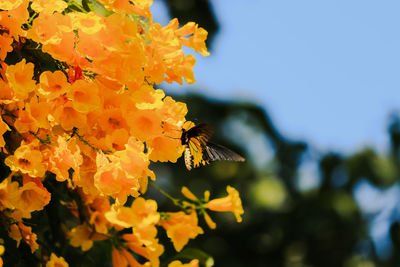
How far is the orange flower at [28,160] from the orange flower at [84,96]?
14 centimetres

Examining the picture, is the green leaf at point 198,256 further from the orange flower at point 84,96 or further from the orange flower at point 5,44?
the orange flower at point 5,44

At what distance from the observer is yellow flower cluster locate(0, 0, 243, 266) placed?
101 centimetres

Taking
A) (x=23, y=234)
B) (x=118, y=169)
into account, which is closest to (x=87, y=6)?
(x=118, y=169)

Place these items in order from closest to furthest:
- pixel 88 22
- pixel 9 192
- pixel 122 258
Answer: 1. pixel 88 22
2. pixel 9 192
3. pixel 122 258

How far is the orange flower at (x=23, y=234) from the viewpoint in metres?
1.19

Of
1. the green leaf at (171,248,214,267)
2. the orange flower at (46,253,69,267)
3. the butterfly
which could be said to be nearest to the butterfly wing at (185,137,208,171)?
the butterfly

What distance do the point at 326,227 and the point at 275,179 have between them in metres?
1.62

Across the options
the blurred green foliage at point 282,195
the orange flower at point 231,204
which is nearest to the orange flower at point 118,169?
the orange flower at point 231,204

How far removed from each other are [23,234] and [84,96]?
408mm

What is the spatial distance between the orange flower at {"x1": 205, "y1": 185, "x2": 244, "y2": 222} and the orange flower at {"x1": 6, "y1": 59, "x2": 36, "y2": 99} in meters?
0.66

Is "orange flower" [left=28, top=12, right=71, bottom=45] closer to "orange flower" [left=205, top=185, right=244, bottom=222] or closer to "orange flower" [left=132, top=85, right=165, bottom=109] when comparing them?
"orange flower" [left=132, top=85, right=165, bottom=109]

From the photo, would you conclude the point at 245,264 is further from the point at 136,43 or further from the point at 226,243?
the point at 136,43

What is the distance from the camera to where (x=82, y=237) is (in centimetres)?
141

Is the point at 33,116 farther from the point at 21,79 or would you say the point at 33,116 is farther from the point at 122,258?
the point at 122,258
